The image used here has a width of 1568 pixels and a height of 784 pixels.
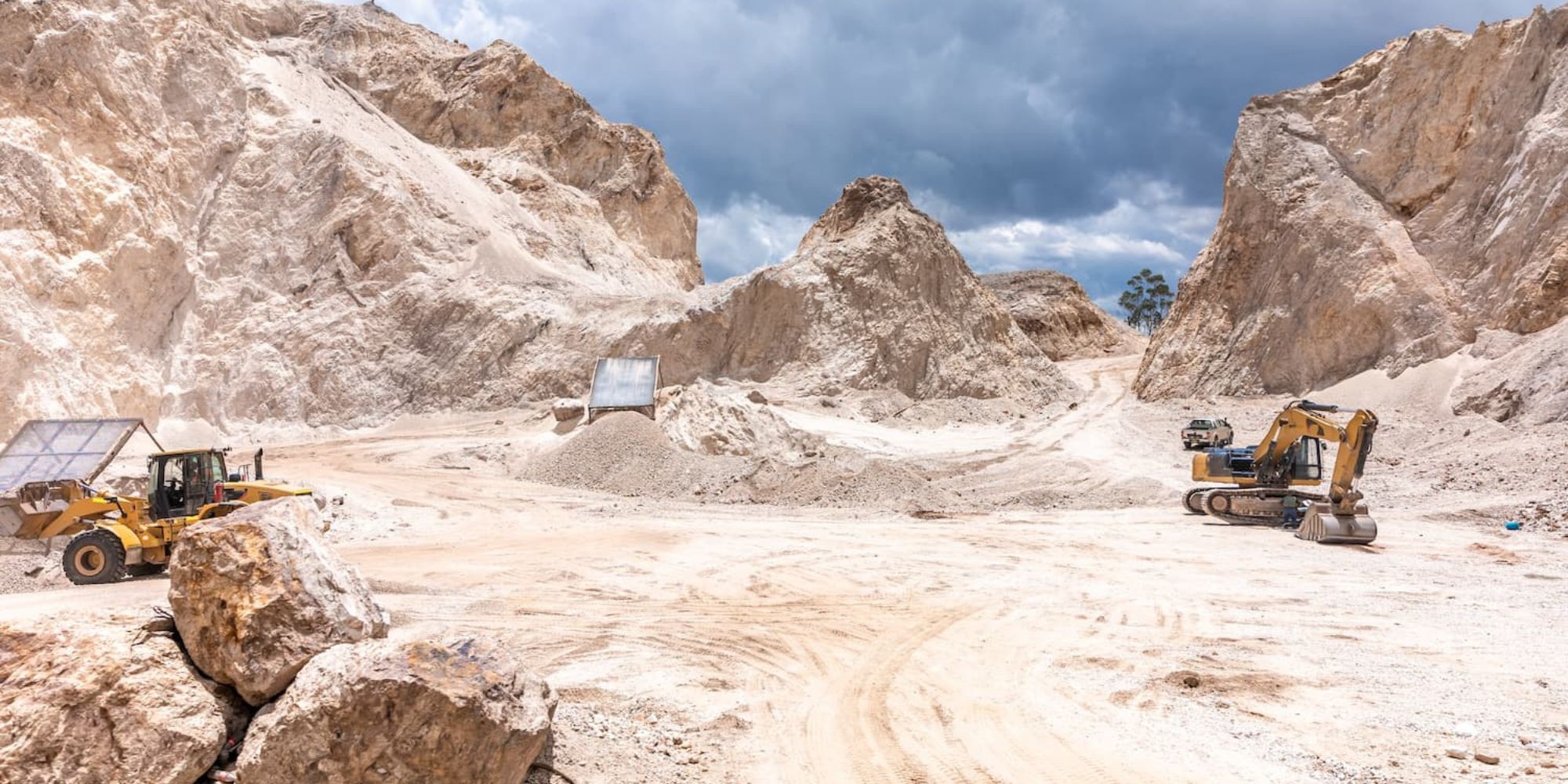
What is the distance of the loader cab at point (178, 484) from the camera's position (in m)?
10.9

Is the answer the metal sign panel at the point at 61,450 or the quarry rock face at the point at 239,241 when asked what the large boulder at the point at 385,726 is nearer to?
the metal sign panel at the point at 61,450

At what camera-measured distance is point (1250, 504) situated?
15.5 meters

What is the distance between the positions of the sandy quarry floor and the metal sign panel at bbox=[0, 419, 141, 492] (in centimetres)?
284

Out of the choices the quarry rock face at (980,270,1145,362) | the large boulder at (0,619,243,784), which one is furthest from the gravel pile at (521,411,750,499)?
the quarry rock face at (980,270,1145,362)

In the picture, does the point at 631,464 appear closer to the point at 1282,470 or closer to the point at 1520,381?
the point at 1282,470

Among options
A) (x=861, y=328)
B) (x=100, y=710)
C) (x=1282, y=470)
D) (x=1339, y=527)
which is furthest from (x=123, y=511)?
(x=861, y=328)

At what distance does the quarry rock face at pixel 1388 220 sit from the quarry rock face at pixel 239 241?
26053mm

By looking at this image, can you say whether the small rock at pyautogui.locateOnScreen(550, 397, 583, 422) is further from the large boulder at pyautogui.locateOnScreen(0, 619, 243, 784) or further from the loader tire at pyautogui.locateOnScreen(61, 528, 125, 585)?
the large boulder at pyautogui.locateOnScreen(0, 619, 243, 784)

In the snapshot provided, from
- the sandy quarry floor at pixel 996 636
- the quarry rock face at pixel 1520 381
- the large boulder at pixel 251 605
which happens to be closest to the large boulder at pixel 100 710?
Answer: the large boulder at pixel 251 605

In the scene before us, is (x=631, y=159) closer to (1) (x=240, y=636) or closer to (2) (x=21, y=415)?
(2) (x=21, y=415)

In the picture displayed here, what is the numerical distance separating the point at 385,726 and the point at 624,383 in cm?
2332

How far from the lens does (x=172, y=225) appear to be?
102ft

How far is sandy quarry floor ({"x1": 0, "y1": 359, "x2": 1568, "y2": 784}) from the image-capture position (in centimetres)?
522

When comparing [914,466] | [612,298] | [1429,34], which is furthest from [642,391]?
[1429,34]
